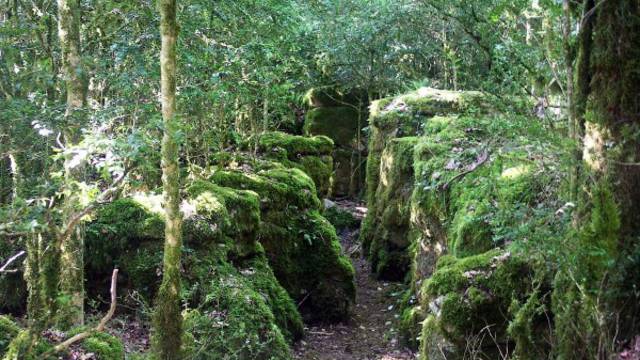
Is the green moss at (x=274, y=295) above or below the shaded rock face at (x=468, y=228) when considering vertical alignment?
below

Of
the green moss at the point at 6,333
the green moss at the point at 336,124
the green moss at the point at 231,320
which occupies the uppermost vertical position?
the green moss at the point at 336,124

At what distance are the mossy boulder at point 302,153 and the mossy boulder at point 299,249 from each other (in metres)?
2.26

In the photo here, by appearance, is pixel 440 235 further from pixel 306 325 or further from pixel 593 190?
pixel 593 190

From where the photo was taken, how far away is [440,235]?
8836 mm

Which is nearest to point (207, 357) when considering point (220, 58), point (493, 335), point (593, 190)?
point (493, 335)

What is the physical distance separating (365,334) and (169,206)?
5135mm

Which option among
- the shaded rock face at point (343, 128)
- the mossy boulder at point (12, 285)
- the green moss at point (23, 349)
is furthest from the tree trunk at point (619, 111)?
the shaded rock face at point (343, 128)

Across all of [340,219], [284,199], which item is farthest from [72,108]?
[340,219]

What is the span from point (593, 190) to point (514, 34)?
2.52 metres

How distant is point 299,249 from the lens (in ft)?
32.7

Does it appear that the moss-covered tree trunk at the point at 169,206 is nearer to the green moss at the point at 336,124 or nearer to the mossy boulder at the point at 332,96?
the green moss at the point at 336,124

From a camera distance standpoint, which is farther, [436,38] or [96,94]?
[436,38]

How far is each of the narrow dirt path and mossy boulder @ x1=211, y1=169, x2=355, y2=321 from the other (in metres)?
0.38

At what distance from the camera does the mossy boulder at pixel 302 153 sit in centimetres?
1254
